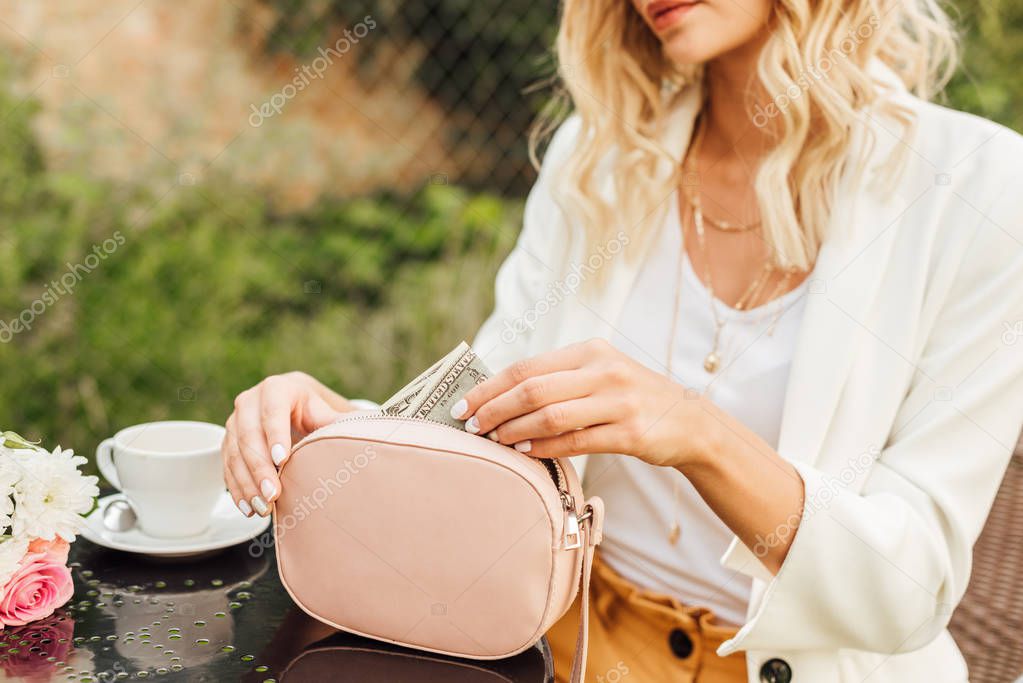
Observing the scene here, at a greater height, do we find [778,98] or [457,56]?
[778,98]

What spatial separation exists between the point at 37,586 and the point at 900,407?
1.13 metres

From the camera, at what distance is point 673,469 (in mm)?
1483

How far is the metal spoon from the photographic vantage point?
1.27 metres

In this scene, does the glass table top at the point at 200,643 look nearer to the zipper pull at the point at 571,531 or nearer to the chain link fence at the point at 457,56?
the zipper pull at the point at 571,531

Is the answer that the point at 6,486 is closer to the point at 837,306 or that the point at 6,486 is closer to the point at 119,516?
the point at 119,516

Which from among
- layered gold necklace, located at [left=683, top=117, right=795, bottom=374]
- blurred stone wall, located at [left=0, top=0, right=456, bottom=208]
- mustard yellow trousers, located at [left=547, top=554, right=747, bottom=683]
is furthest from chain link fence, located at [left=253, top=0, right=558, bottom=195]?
mustard yellow trousers, located at [left=547, top=554, right=747, bottom=683]

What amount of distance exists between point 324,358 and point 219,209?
2.76ft

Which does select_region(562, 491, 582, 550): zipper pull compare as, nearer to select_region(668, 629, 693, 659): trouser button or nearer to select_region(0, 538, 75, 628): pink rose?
select_region(668, 629, 693, 659): trouser button

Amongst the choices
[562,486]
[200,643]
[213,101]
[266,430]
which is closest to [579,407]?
[562,486]

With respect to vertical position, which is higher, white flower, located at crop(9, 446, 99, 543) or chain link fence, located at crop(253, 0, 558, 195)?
white flower, located at crop(9, 446, 99, 543)

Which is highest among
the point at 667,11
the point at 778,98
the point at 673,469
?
the point at 667,11

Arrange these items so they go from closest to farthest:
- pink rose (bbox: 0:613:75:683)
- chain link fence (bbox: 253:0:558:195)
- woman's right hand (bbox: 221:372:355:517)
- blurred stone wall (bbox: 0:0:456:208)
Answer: pink rose (bbox: 0:613:75:683) < woman's right hand (bbox: 221:372:355:517) < blurred stone wall (bbox: 0:0:456:208) < chain link fence (bbox: 253:0:558:195)

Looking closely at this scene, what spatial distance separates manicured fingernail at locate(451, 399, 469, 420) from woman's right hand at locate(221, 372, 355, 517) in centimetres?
A: 20

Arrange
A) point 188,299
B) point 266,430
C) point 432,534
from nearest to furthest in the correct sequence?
point 432,534 → point 266,430 → point 188,299
